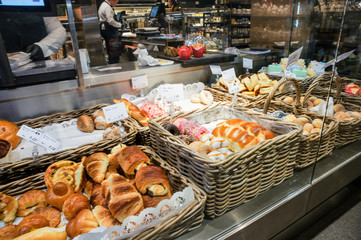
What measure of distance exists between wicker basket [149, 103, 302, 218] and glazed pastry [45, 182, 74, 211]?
53cm

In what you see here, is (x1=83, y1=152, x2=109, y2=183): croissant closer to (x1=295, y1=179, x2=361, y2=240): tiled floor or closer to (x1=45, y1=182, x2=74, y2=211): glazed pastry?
(x1=45, y1=182, x2=74, y2=211): glazed pastry

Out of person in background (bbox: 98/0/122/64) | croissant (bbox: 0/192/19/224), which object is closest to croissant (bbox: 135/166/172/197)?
croissant (bbox: 0/192/19/224)

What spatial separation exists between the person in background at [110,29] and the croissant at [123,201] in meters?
3.80

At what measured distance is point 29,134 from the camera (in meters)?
1.26

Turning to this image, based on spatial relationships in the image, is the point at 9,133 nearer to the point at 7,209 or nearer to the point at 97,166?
the point at 7,209

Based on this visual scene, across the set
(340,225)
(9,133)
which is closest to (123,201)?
(9,133)

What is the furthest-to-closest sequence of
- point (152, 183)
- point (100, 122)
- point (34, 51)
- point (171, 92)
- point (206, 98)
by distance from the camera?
point (206, 98) < point (171, 92) < point (34, 51) < point (100, 122) < point (152, 183)

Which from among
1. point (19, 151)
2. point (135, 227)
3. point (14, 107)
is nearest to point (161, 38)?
point (14, 107)

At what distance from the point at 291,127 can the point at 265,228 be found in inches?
23.2

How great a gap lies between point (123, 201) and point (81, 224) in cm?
18

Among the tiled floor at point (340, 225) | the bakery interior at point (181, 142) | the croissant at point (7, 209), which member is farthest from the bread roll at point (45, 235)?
the tiled floor at point (340, 225)

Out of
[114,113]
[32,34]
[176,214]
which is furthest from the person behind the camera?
[32,34]

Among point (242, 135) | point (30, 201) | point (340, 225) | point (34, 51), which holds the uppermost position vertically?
point (34, 51)

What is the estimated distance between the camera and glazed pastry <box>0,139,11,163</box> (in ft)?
4.22
